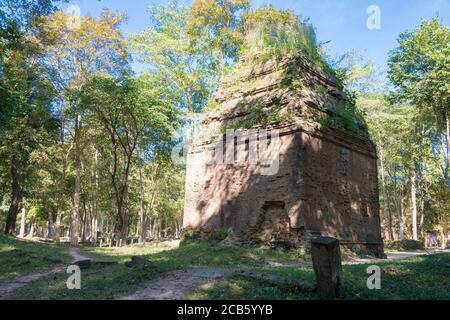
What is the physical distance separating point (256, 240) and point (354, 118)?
→ 6.58 meters

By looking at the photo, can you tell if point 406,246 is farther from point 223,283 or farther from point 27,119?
point 27,119

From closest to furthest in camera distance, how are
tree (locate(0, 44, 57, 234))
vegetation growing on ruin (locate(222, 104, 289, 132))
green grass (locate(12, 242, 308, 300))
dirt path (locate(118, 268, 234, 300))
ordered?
dirt path (locate(118, 268, 234, 300)) < green grass (locate(12, 242, 308, 300)) < vegetation growing on ruin (locate(222, 104, 289, 132)) < tree (locate(0, 44, 57, 234))

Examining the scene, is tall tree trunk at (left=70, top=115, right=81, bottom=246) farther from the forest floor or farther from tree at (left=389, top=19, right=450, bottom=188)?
tree at (left=389, top=19, right=450, bottom=188)

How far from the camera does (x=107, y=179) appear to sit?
105 ft

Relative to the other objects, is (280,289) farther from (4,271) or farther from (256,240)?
(4,271)

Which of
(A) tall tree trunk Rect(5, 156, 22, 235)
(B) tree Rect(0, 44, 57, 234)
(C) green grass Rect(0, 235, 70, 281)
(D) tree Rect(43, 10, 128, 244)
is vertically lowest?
(C) green grass Rect(0, 235, 70, 281)

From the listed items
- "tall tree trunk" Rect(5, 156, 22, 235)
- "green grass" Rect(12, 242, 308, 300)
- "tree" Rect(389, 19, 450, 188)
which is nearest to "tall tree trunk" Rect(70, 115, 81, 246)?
"tall tree trunk" Rect(5, 156, 22, 235)

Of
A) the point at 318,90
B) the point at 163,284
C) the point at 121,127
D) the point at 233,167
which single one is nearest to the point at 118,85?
the point at 121,127

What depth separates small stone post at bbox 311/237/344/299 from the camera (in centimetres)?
612

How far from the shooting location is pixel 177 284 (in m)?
7.31

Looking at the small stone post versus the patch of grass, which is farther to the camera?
the patch of grass

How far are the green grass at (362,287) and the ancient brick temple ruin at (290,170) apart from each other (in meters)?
4.19

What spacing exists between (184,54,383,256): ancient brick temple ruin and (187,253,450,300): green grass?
13.8 ft

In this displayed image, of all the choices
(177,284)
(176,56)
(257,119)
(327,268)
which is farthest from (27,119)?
(327,268)
